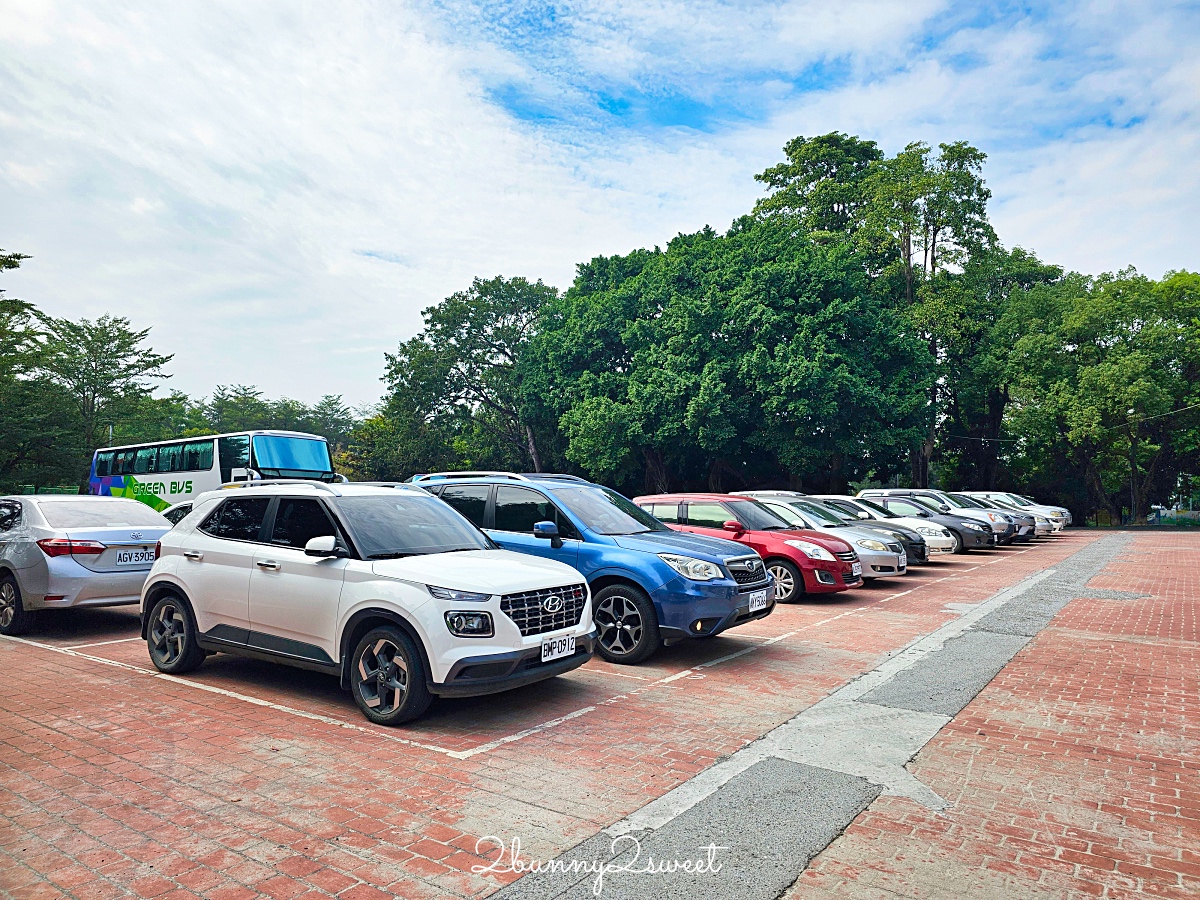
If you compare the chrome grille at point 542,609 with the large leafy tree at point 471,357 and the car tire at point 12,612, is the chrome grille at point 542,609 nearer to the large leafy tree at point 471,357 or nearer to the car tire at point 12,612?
the car tire at point 12,612

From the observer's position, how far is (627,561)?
7496mm

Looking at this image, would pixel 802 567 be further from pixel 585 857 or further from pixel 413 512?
pixel 585 857

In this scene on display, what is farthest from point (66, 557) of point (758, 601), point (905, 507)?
point (905, 507)

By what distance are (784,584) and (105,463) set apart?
21.0 metres

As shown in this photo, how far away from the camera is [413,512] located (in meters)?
6.57

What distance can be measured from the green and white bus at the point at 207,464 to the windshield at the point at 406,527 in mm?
11695

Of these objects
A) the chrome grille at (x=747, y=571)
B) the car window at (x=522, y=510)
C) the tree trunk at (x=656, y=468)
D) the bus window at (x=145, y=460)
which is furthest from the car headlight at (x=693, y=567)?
the tree trunk at (x=656, y=468)

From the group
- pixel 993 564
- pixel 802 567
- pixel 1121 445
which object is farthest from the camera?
pixel 1121 445

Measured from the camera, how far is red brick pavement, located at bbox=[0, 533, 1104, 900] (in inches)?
137

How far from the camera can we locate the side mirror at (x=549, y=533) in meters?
7.39

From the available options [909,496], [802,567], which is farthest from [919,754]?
[909,496]

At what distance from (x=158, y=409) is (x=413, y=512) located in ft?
158

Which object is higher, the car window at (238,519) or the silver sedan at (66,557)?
the car window at (238,519)

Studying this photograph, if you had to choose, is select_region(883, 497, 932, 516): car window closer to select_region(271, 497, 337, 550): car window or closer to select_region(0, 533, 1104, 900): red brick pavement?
select_region(0, 533, 1104, 900): red brick pavement
